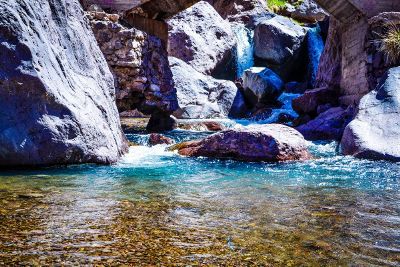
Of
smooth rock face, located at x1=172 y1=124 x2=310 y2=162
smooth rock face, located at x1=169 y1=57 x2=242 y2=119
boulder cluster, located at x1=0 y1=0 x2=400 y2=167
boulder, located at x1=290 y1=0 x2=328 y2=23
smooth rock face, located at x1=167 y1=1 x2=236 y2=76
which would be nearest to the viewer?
boulder cluster, located at x1=0 y1=0 x2=400 y2=167

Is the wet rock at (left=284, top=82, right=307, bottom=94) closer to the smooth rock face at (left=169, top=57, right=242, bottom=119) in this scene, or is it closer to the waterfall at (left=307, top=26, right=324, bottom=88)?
the waterfall at (left=307, top=26, right=324, bottom=88)

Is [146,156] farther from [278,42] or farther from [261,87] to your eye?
[278,42]

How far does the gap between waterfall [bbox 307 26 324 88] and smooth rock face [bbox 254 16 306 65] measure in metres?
0.45

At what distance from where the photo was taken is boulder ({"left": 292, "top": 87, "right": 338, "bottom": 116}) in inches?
512

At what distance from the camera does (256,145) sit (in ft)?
23.4

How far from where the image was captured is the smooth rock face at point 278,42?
20609 mm

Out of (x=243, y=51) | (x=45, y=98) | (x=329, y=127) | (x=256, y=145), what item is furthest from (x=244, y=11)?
(x=45, y=98)

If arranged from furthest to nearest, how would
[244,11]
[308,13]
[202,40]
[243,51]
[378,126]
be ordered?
[308,13] < [244,11] < [243,51] < [202,40] < [378,126]

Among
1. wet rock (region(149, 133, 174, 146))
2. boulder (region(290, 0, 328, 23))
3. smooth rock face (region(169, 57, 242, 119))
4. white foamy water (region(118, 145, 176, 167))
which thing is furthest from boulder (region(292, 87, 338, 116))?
boulder (region(290, 0, 328, 23))

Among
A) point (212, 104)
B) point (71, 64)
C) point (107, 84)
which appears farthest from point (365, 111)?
point (212, 104)

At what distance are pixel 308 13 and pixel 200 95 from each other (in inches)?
516

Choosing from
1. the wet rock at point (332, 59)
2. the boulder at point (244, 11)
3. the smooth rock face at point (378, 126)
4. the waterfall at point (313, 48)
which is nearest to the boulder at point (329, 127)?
the smooth rock face at point (378, 126)

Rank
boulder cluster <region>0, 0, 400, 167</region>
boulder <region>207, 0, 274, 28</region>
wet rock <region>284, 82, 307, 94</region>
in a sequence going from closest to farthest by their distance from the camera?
boulder cluster <region>0, 0, 400, 167</region> < wet rock <region>284, 82, 307, 94</region> < boulder <region>207, 0, 274, 28</region>

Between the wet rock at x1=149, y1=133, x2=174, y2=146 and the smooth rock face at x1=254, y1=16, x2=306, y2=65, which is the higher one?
the smooth rock face at x1=254, y1=16, x2=306, y2=65
